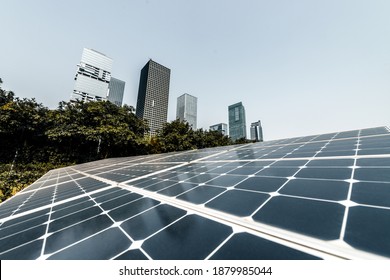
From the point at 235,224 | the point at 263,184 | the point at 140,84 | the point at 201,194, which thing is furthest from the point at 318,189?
the point at 140,84

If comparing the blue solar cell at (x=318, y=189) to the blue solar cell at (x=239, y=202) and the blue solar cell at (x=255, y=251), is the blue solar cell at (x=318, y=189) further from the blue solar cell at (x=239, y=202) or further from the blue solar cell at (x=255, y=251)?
the blue solar cell at (x=255, y=251)

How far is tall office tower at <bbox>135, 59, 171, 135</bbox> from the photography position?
141125 mm

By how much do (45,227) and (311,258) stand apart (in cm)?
337

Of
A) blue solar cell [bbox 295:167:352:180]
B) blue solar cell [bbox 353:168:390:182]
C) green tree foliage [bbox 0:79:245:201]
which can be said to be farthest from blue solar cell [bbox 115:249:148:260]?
green tree foliage [bbox 0:79:245:201]

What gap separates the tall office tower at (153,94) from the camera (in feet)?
463

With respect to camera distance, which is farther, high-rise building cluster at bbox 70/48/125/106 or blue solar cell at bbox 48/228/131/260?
high-rise building cluster at bbox 70/48/125/106

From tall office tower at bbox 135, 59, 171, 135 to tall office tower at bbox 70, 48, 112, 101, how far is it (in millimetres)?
30033

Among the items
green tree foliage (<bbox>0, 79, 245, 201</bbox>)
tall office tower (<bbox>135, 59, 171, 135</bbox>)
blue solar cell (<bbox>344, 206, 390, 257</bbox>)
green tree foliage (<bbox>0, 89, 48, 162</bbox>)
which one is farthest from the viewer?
tall office tower (<bbox>135, 59, 171, 135</bbox>)

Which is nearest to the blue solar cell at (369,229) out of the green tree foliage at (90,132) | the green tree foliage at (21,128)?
the green tree foliage at (90,132)

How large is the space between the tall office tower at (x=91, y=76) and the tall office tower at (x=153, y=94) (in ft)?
98.5

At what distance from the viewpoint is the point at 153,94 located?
473 feet

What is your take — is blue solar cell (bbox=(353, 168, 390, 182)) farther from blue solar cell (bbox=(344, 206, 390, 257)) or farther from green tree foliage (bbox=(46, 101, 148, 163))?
green tree foliage (bbox=(46, 101, 148, 163))
